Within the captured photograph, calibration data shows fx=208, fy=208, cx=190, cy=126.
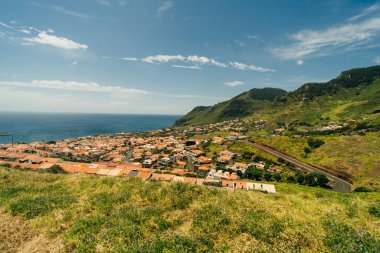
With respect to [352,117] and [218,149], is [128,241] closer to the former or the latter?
[218,149]

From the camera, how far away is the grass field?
46.7 metres

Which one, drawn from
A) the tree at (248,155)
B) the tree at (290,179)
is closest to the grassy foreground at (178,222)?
the tree at (290,179)

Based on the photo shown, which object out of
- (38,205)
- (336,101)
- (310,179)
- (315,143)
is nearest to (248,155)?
(315,143)

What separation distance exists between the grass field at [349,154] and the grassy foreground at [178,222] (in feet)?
155

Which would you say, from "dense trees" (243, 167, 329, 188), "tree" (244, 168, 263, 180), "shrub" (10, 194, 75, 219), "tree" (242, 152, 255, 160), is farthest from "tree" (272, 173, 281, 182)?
"shrub" (10, 194, 75, 219)

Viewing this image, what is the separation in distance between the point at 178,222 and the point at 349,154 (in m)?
66.5

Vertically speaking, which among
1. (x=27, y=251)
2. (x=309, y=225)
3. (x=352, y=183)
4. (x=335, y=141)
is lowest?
(x=352, y=183)

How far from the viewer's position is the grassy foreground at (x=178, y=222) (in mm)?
4949

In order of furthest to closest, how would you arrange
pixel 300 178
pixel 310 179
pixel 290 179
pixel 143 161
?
pixel 143 161 < pixel 290 179 < pixel 300 178 < pixel 310 179

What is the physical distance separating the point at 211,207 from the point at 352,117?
386ft

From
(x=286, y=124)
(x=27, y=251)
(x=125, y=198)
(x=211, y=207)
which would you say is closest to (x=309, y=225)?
(x=211, y=207)

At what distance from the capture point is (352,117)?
97.2 m

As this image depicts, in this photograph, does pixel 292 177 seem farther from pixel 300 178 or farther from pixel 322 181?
pixel 322 181

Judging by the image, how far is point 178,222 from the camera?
631 cm
